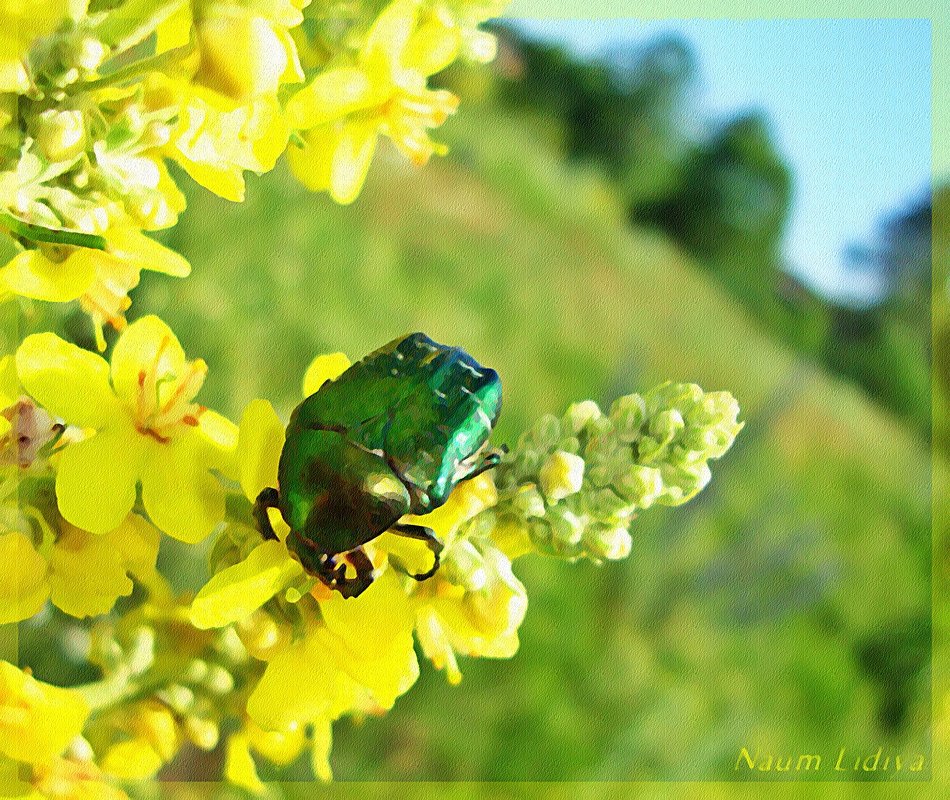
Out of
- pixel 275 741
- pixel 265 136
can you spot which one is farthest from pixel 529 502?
pixel 275 741

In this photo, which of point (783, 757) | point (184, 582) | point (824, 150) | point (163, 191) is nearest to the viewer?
point (163, 191)

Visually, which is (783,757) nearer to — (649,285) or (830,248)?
(649,285)

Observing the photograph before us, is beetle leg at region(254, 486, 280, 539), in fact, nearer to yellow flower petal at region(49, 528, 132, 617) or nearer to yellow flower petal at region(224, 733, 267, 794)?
yellow flower petal at region(49, 528, 132, 617)

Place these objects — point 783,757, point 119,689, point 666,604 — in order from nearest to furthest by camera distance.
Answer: point 119,689 → point 783,757 → point 666,604

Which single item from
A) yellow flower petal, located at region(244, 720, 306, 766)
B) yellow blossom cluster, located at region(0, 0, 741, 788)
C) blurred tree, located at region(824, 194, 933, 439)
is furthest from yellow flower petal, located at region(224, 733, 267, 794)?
blurred tree, located at region(824, 194, 933, 439)

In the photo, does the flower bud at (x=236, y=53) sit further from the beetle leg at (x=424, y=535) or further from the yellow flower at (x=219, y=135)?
the beetle leg at (x=424, y=535)

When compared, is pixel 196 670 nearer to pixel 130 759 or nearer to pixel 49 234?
pixel 130 759

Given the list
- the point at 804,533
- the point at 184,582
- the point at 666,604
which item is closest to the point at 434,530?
the point at 184,582
